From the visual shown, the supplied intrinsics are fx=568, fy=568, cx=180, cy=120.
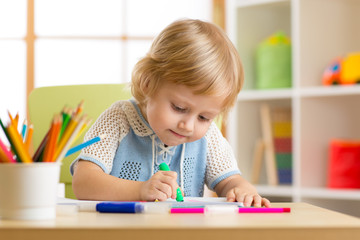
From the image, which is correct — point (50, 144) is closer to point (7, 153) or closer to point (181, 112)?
point (7, 153)

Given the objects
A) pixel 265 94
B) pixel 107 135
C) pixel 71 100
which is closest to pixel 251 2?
pixel 265 94

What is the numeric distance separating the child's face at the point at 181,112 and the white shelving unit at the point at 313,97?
55.5 inches

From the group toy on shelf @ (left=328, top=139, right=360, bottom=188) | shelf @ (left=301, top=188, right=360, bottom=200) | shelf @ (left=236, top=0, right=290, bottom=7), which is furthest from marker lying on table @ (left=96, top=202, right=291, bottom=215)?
shelf @ (left=236, top=0, right=290, bottom=7)

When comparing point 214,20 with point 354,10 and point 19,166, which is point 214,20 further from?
point 19,166

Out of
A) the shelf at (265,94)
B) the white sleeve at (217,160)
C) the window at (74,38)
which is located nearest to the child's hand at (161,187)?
the white sleeve at (217,160)

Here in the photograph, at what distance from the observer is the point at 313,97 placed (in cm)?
250

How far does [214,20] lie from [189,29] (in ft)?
6.22

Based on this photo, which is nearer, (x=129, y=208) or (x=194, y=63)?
(x=129, y=208)

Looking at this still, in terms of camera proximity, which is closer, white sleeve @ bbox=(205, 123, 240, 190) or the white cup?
the white cup

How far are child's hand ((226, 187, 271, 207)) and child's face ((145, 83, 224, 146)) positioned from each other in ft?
0.57

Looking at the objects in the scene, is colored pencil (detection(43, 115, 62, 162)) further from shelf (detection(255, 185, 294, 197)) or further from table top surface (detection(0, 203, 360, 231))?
shelf (detection(255, 185, 294, 197))

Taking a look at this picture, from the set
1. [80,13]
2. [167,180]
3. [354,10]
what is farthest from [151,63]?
[80,13]

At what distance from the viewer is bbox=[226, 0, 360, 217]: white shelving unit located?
2.47 meters

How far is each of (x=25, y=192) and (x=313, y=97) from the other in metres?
2.03
